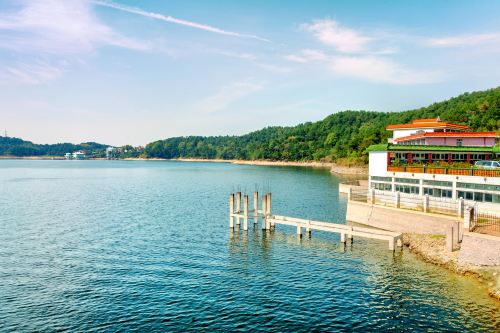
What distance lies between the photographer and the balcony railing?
3791 cm

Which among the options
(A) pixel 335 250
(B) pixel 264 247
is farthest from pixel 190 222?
(A) pixel 335 250

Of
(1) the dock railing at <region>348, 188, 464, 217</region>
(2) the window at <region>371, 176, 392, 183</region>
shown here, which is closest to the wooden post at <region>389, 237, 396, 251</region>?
(1) the dock railing at <region>348, 188, 464, 217</region>

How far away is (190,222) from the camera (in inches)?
2092

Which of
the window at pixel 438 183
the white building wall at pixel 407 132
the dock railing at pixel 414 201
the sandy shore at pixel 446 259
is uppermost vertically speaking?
the white building wall at pixel 407 132

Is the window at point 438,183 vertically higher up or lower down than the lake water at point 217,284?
higher up

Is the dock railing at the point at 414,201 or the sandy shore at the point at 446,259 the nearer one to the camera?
the sandy shore at the point at 446,259

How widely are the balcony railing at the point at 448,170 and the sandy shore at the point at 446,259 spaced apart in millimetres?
8000

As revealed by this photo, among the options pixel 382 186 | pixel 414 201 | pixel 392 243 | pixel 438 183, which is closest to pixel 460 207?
pixel 414 201

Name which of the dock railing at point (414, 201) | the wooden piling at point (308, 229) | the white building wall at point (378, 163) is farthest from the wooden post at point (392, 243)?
the white building wall at point (378, 163)

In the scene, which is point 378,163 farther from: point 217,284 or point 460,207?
point 217,284

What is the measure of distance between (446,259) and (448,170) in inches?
529

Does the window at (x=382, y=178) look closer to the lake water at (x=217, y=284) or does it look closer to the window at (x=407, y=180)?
the window at (x=407, y=180)

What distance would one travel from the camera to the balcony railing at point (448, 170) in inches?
1492

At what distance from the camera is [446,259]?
103 feet
